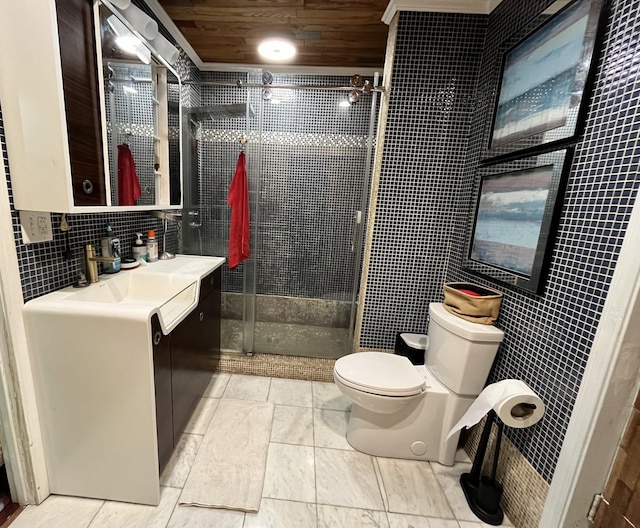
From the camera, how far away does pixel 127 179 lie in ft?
4.80

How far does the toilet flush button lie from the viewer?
1.56 metres

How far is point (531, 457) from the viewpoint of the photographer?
1193 millimetres

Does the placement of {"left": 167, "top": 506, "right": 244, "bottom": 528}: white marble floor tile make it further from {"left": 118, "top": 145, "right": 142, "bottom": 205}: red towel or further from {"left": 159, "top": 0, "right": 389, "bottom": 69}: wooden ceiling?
{"left": 159, "top": 0, "right": 389, "bottom": 69}: wooden ceiling

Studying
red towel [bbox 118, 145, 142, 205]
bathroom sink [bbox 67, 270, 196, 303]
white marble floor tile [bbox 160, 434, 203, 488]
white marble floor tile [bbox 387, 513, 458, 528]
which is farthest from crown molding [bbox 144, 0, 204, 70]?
white marble floor tile [bbox 387, 513, 458, 528]

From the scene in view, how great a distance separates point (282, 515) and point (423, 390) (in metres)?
0.87

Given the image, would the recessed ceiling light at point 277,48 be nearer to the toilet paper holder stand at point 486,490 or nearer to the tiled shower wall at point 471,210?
the tiled shower wall at point 471,210

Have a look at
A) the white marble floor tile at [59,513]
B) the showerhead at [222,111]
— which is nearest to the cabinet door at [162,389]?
the white marble floor tile at [59,513]

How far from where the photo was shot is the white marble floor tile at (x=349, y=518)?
122cm

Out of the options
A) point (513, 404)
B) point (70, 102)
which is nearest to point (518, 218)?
point (513, 404)

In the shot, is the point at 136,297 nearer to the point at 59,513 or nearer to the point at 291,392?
the point at 59,513

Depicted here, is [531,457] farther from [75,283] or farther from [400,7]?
[400,7]

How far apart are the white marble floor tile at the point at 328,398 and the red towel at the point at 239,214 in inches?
46.1

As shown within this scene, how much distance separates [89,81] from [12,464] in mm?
1582

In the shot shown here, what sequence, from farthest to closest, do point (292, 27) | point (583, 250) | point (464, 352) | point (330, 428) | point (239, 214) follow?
point (239, 214)
point (292, 27)
point (330, 428)
point (464, 352)
point (583, 250)
